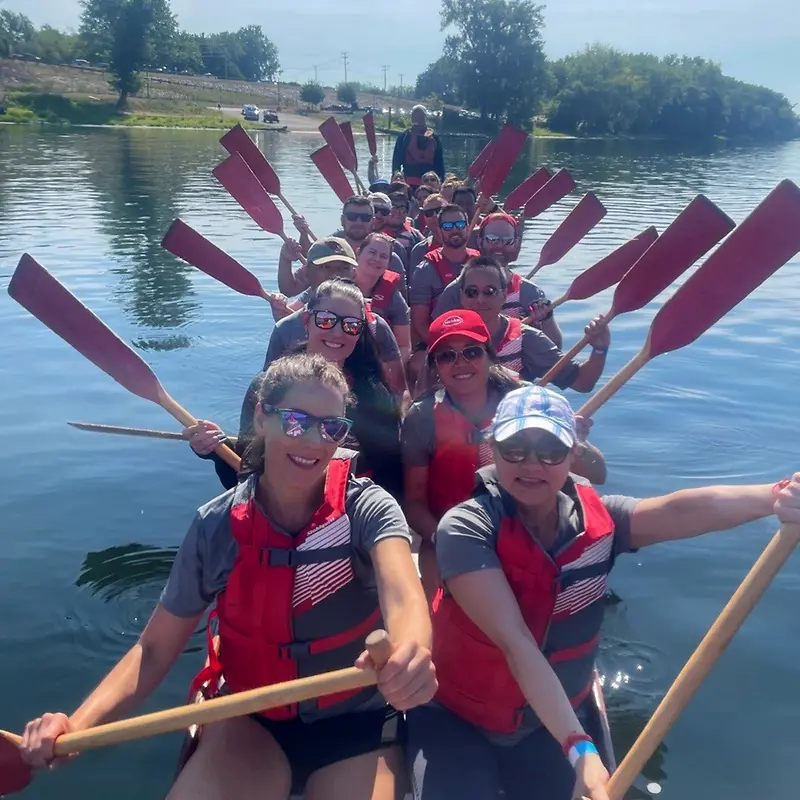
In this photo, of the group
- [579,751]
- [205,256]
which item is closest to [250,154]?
[205,256]

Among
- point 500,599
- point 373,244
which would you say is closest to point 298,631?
point 500,599

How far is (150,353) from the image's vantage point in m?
8.83

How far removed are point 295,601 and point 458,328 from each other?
63.4 inches

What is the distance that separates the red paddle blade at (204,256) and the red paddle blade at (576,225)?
3223mm

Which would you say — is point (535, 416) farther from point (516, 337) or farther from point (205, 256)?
point (205, 256)

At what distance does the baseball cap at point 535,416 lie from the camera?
2443 millimetres

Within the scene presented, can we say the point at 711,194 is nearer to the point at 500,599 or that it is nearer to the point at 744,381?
the point at 744,381

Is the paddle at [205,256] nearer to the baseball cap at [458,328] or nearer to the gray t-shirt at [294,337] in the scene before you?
the gray t-shirt at [294,337]

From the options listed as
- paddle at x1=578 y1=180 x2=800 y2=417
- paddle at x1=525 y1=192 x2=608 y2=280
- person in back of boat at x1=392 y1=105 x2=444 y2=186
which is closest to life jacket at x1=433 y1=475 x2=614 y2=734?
paddle at x1=578 y1=180 x2=800 y2=417

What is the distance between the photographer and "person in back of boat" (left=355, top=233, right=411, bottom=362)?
19.0ft

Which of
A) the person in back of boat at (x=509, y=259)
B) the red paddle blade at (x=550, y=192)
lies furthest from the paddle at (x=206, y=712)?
the red paddle blade at (x=550, y=192)

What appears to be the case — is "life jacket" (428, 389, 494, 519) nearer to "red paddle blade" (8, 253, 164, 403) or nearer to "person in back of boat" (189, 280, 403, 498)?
"person in back of boat" (189, 280, 403, 498)

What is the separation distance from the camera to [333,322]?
3916 mm

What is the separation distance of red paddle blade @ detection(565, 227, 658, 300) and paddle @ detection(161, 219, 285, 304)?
2398mm
